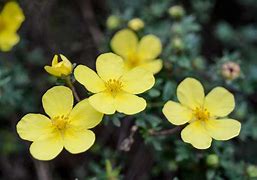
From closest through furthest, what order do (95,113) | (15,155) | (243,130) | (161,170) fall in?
(95,113)
(243,130)
(161,170)
(15,155)

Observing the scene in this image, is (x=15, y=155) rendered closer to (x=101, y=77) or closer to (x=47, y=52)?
(x=47, y=52)

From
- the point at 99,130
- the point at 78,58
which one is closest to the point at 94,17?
the point at 78,58

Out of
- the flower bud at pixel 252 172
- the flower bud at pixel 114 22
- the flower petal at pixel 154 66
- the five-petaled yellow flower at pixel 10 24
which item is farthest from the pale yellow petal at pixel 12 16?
the flower bud at pixel 252 172

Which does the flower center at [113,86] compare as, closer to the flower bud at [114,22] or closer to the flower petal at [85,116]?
the flower petal at [85,116]

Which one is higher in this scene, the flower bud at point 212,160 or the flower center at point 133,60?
the flower center at point 133,60

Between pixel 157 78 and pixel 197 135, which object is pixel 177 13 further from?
pixel 197 135

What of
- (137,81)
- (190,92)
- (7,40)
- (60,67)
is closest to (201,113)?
(190,92)
